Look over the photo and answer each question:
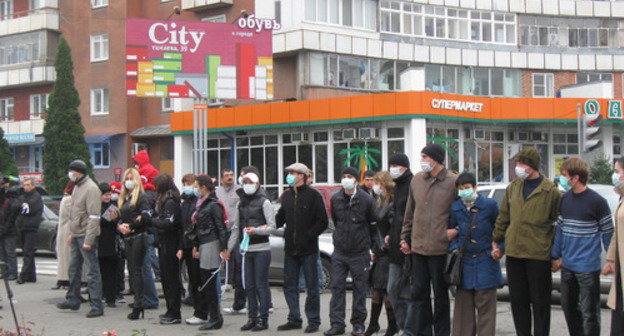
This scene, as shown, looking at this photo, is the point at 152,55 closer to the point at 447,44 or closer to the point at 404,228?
the point at 447,44

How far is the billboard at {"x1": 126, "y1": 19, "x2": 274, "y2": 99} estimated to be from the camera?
105 feet

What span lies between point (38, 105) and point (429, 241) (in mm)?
46073

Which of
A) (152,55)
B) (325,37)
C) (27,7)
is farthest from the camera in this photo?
(27,7)

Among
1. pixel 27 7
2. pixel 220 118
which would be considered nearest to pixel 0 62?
pixel 27 7

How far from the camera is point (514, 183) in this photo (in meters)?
8.61

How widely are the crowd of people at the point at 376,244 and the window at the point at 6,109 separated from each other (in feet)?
134

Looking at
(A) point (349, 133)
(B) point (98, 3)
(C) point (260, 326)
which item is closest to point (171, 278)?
(C) point (260, 326)

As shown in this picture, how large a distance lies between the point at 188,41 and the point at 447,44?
14952 millimetres

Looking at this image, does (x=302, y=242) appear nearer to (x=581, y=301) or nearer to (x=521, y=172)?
(x=521, y=172)

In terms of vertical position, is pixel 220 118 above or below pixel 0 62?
below

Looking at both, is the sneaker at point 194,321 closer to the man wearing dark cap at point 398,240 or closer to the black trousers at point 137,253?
the black trousers at point 137,253

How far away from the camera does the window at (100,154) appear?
4712 centimetres

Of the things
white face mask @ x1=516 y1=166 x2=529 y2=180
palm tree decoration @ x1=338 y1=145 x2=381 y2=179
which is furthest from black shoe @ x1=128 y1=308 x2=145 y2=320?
palm tree decoration @ x1=338 y1=145 x2=381 y2=179

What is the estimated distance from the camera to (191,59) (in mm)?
32562
